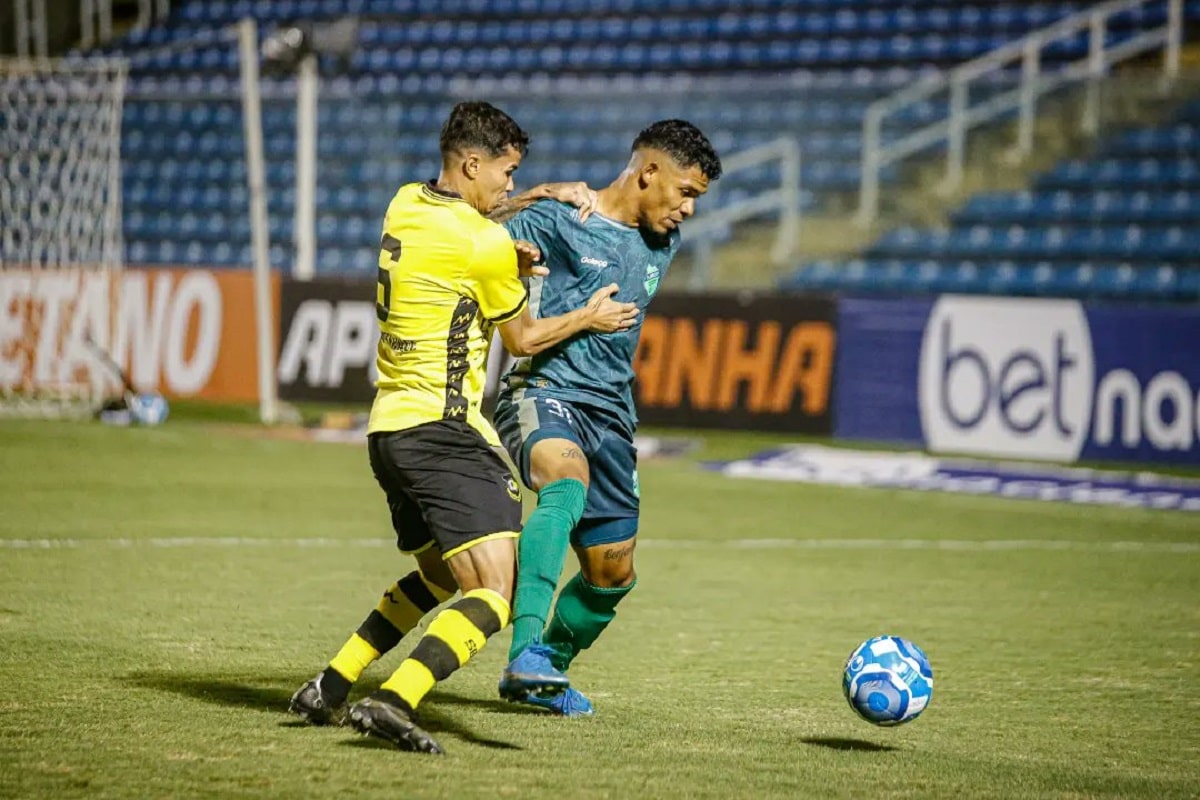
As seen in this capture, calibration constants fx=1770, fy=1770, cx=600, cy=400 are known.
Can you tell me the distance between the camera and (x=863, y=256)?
17500 mm

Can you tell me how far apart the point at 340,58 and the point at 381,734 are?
489 inches

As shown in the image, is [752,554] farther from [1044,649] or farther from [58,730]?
[58,730]

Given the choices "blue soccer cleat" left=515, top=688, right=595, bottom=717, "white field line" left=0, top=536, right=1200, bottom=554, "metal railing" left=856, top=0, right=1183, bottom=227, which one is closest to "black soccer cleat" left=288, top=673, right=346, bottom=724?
"blue soccer cleat" left=515, top=688, right=595, bottom=717

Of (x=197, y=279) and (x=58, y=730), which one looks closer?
(x=58, y=730)

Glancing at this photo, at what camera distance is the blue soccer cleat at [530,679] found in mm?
4879

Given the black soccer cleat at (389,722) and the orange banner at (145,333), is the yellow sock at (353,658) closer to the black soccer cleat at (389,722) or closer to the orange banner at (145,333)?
the black soccer cleat at (389,722)

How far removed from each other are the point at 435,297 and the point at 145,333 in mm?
12828

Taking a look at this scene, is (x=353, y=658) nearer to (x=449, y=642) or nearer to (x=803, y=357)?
(x=449, y=642)

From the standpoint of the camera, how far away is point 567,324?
5.61 m

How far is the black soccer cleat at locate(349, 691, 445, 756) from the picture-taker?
15.8 ft

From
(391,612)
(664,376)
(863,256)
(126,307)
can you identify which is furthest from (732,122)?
(391,612)

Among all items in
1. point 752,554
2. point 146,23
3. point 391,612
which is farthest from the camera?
point 146,23

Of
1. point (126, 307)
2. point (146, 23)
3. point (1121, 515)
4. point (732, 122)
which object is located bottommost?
point (1121, 515)

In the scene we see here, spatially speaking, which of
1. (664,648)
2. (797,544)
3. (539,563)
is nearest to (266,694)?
(539,563)
